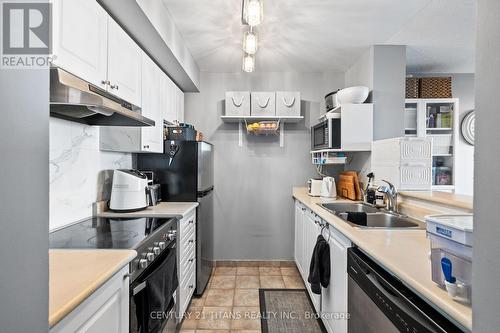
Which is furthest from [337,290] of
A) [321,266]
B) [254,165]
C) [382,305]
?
[254,165]

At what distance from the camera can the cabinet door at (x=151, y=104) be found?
6.98 feet

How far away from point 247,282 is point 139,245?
1949mm

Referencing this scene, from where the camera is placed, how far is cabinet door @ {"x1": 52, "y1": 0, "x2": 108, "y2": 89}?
3.82 feet

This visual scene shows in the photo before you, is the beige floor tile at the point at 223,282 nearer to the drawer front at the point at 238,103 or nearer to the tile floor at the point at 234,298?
the tile floor at the point at 234,298

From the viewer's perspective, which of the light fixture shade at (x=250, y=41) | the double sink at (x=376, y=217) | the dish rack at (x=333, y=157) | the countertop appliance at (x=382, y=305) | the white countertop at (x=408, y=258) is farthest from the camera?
the dish rack at (x=333, y=157)

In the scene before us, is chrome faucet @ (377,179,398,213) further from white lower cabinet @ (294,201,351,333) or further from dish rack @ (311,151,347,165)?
dish rack @ (311,151,347,165)

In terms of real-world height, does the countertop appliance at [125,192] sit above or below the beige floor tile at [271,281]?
above

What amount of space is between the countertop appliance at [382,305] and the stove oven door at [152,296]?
41.9 inches

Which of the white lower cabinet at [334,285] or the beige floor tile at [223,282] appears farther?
the beige floor tile at [223,282]

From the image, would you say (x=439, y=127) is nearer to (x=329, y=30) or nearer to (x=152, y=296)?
(x=329, y=30)

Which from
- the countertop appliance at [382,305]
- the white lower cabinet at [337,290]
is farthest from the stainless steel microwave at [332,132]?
the countertop appliance at [382,305]

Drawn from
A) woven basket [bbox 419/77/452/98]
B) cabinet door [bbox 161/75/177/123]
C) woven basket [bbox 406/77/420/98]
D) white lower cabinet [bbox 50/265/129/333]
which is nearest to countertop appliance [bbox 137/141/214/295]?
cabinet door [bbox 161/75/177/123]

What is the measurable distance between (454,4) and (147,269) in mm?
2810

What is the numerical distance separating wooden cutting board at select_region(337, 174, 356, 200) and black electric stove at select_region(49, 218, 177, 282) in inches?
73.4
